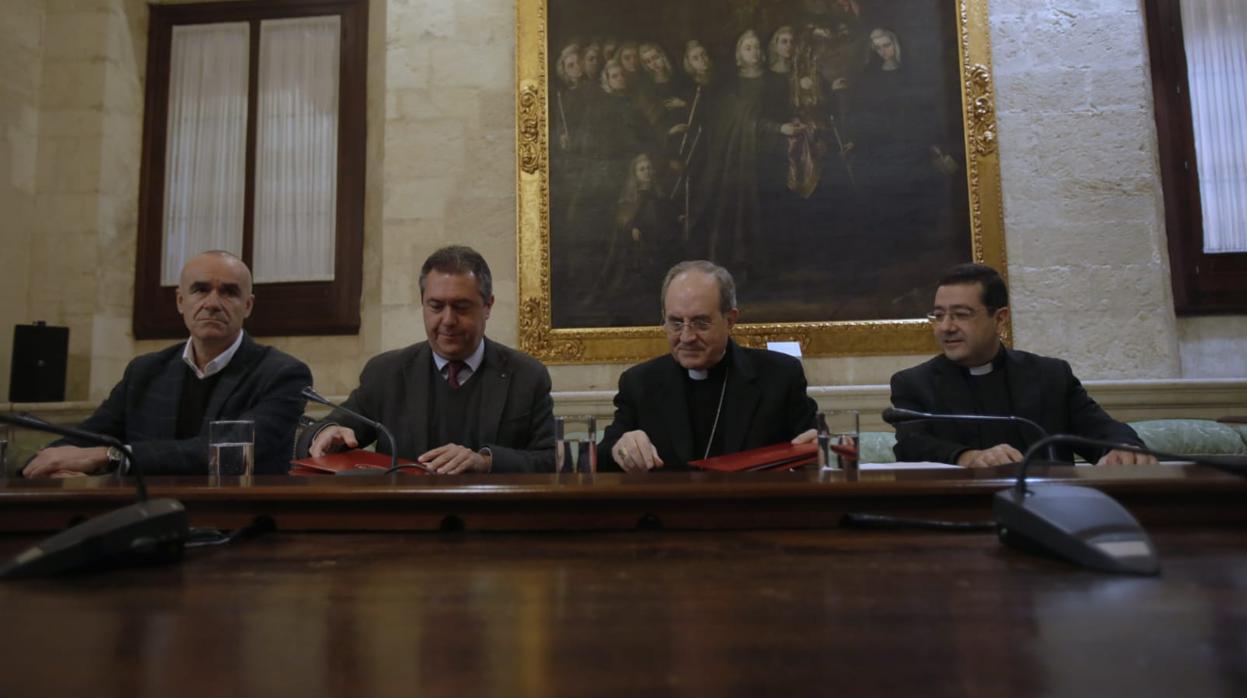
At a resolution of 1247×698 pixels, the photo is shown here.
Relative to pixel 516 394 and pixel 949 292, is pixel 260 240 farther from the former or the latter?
pixel 949 292

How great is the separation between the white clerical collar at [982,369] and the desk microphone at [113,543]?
301cm

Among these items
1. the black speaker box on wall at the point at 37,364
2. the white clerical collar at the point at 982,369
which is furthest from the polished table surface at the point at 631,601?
the black speaker box on wall at the point at 37,364

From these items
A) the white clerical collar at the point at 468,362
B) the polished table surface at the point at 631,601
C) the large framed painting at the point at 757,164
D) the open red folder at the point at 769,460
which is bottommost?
the polished table surface at the point at 631,601

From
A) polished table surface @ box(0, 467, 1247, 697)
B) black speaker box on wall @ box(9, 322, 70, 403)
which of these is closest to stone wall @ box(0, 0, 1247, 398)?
black speaker box on wall @ box(9, 322, 70, 403)

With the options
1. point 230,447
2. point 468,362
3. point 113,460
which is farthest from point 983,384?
point 113,460

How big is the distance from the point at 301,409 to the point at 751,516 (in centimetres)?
228

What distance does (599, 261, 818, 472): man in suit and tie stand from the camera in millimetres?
3039

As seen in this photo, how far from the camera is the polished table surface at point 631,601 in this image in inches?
26.5

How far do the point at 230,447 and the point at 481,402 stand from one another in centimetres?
118

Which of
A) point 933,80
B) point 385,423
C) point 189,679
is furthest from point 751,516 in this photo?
point 933,80

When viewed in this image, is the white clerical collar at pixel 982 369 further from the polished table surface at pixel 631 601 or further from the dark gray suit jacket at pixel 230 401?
the dark gray suit jacket at pixel 230 401

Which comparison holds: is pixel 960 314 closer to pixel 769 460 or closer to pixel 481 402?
pixel 769 460

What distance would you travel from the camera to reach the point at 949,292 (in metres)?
3.26

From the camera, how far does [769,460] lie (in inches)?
79.5
